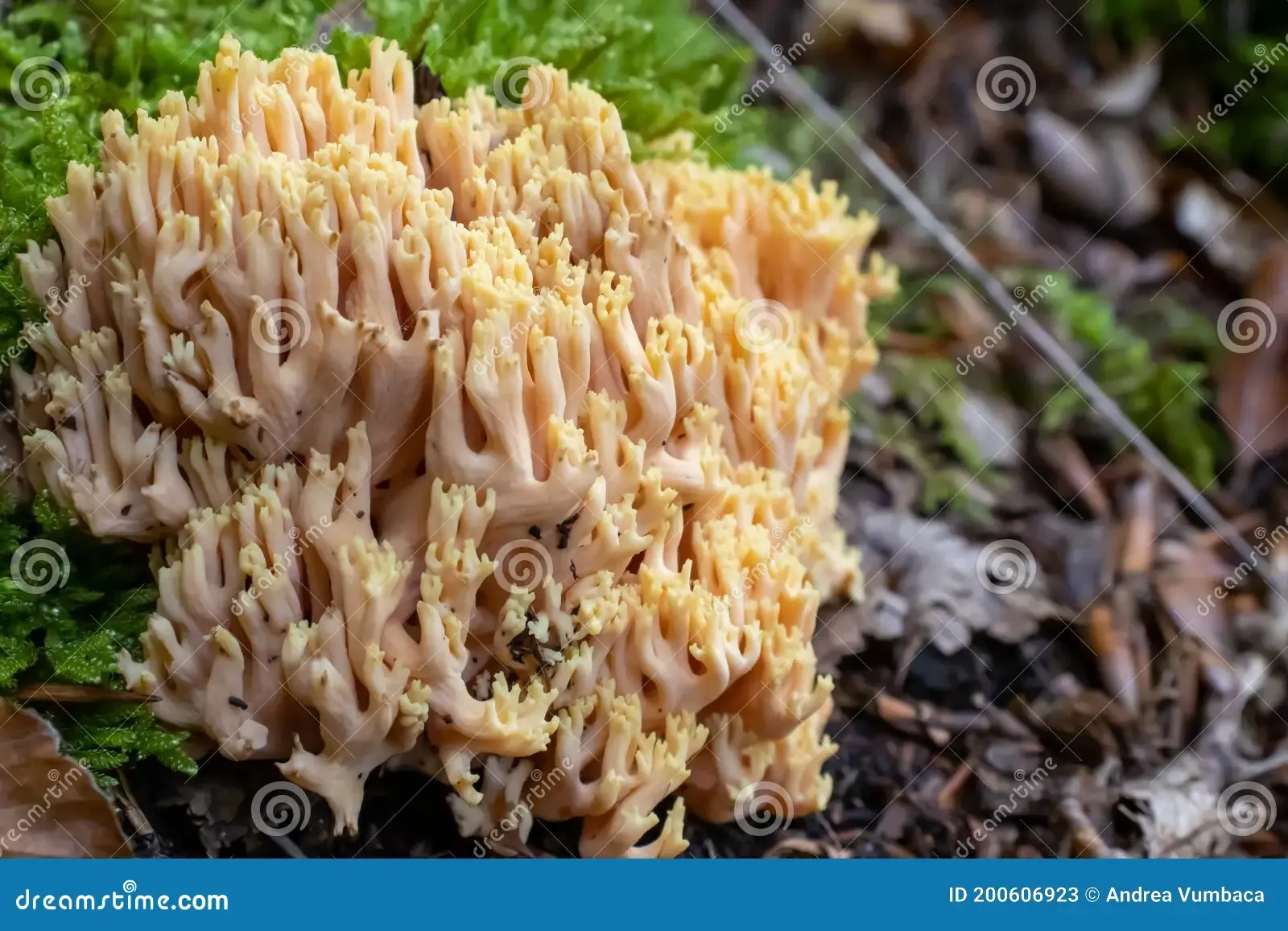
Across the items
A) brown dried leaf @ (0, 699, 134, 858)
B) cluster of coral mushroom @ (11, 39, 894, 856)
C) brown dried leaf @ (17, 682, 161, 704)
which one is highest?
cluster of coral mushroom @ (11, 39, 894, 856)

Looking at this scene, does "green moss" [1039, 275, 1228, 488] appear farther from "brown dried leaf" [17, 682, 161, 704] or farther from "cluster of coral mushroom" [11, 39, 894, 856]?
"brown dried leaf" [17, 682, 161, 704]

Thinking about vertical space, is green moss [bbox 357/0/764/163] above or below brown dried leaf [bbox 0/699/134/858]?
above

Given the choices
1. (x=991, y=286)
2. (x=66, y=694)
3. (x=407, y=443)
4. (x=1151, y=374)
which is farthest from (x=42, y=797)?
(x=1151, y=374)

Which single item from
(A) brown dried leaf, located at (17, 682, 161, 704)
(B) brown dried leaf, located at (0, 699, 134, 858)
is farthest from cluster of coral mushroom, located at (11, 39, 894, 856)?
(B) brown dried leaf, located at (0, 699, 134, 858)

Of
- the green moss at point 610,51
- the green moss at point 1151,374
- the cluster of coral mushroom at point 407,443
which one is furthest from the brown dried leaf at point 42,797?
the green moss at point 1151,374

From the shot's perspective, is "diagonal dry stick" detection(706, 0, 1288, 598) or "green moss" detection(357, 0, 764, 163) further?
"diagonal dry stick" detection(706, 0, 1288, 598)

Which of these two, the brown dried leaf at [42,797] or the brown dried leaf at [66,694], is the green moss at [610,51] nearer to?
the brown dried leaf at [66,694]
